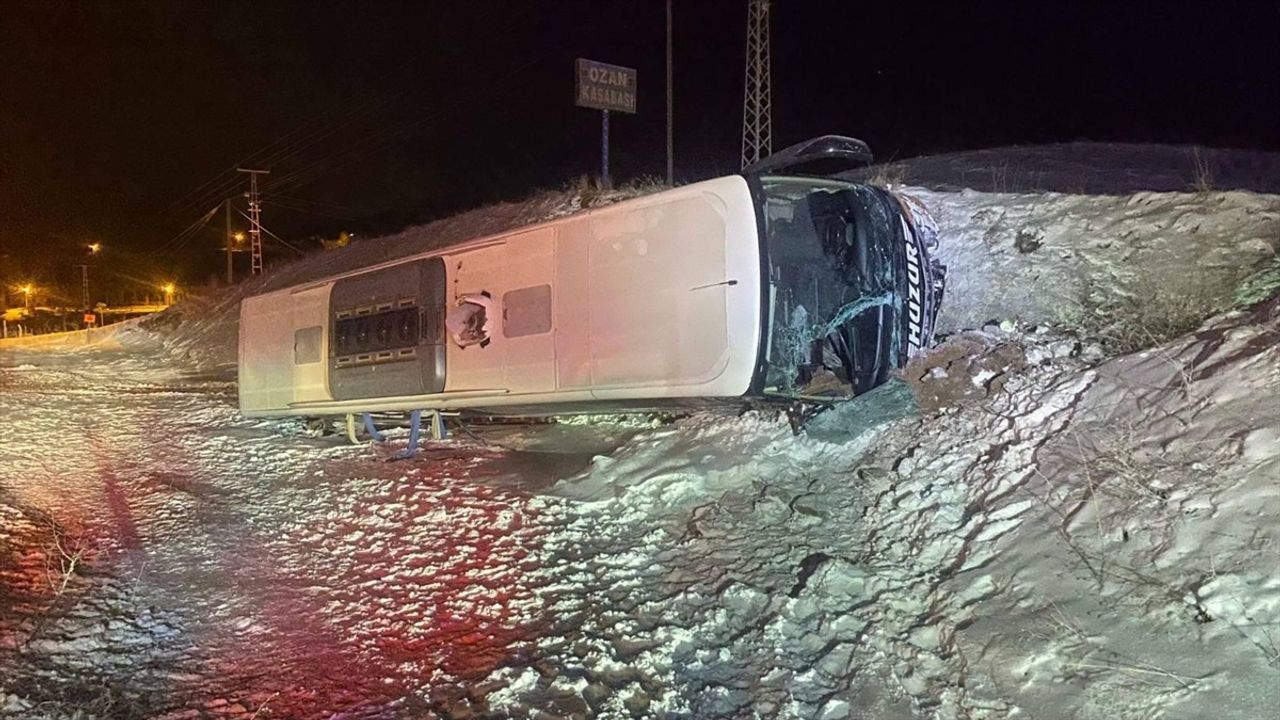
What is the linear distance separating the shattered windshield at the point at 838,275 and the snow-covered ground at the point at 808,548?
0.50 m

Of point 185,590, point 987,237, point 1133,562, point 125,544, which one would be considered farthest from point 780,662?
point 987,237

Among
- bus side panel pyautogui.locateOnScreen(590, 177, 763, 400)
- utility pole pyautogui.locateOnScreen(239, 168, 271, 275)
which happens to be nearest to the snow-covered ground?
bus side panel pyautogui.locateOnScreen(590, 177, 763, 400)

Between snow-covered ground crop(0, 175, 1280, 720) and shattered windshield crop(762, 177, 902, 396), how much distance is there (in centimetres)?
50

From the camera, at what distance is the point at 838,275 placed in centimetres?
637

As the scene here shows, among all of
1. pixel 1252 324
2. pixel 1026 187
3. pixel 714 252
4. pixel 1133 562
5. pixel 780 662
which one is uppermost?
pixel 1026 187

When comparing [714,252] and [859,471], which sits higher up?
[714,252]

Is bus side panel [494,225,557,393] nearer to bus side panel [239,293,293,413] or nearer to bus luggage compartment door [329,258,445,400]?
bus luggage compartment door [329,258,445,400]

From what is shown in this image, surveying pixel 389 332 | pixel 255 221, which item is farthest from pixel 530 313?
pixel 255 221

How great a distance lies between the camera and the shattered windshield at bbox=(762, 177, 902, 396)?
20.2ft

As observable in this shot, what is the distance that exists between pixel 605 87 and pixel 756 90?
329 cm

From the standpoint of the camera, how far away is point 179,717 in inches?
160

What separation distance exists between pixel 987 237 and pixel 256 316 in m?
8.56

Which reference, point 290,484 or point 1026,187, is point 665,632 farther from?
point 1026,187

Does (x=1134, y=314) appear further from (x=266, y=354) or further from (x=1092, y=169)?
(x=266, y=354)
